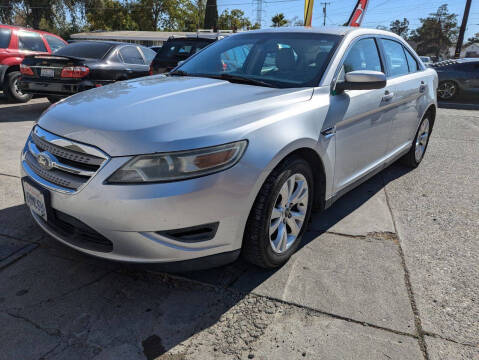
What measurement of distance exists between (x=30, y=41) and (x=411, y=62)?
26.7 feet

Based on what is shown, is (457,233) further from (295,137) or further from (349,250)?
(295,137)

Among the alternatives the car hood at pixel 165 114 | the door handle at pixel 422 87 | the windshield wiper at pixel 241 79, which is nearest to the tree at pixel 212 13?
the door handle at pixel 422 87

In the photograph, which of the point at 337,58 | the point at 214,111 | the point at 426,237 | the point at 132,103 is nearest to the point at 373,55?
the point at 337,58

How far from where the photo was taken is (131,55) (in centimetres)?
830

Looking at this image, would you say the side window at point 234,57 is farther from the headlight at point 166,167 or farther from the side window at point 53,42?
the side window at point 53,42

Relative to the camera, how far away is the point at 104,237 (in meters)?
2.09

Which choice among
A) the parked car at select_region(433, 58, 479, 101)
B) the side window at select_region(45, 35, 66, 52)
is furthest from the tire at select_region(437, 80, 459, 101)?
the side window at select_region(45, 35, 66, 52)

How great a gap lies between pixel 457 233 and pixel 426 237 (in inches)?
12.4

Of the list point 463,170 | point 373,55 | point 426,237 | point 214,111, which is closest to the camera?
point 214,111

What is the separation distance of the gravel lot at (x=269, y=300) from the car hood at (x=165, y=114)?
2.33 feet

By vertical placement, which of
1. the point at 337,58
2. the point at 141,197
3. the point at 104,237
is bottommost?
the point at 104,237

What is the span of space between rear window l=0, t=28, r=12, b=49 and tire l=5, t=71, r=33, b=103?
58 centimetres

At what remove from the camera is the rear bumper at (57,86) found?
22.8 ft

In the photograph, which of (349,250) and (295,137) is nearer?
(295,137)
